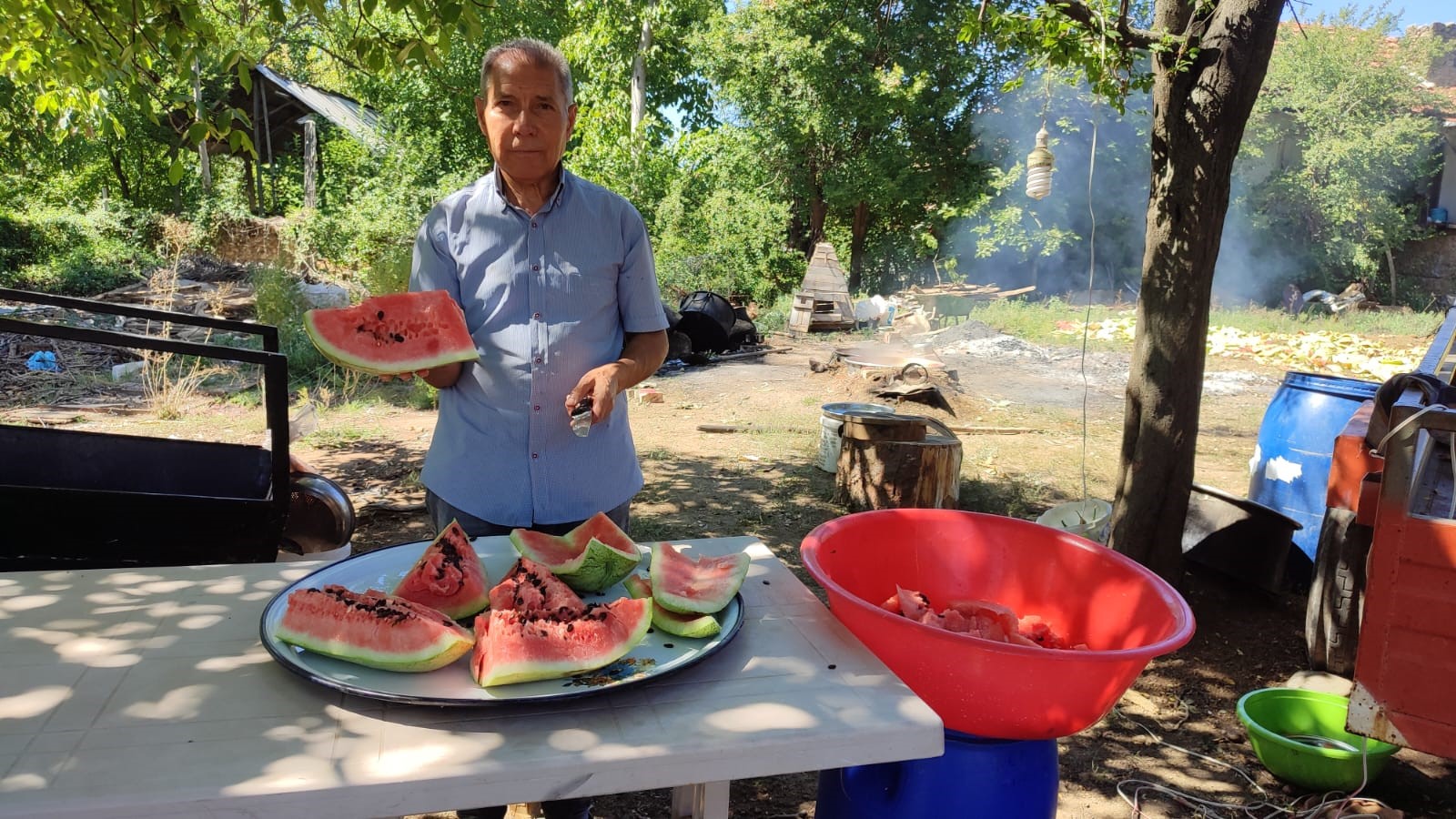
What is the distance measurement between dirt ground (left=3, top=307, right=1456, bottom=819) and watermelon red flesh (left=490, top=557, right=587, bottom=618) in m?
0.71

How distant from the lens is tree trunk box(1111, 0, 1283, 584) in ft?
13.1

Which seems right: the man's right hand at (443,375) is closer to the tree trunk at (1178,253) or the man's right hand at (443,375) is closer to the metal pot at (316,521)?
the metal pot at (316,521)

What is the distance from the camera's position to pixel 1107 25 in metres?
4.15

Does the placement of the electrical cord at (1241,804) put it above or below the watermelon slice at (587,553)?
below

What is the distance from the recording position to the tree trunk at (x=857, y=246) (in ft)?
71.8

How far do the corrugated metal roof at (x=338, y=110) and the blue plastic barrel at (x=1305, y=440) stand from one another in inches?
779

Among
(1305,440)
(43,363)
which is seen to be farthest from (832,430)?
(43,363)

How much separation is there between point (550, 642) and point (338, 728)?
329 millimetres

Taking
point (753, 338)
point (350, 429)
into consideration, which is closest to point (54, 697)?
point (350, 429)

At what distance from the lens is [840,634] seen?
1.68m

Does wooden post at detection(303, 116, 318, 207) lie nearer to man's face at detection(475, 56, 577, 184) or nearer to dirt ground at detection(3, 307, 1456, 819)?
dirt ground at detection(3, 307, 1456, 819)

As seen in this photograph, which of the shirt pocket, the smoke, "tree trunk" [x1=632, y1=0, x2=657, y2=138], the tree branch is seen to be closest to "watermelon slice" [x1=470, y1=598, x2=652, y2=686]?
the shirt pocket

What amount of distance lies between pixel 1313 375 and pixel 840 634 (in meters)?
4.38

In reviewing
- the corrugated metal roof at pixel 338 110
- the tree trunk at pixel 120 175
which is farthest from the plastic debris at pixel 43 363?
the tree trunk at pixel 120 175
